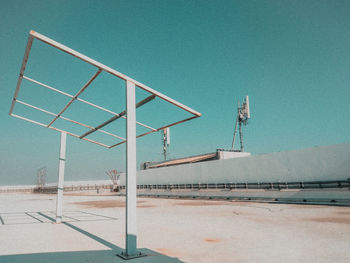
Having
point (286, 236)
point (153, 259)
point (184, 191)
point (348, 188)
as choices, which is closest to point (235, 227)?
point (286, 236)

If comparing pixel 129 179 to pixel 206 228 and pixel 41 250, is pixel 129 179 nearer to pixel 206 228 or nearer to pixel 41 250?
pixel 41 250

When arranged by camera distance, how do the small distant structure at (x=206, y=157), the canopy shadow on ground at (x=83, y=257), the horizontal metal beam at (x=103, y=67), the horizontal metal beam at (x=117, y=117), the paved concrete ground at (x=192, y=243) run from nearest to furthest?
the horizontal metal beam at (x=103, y=67), the canopy shadow on ground at (x=83, y=257), the paved concrete ground at (x=192, y=243), the horizontal metal beam at (x=117, y=117), the small distant structure at (x=206, y=157)

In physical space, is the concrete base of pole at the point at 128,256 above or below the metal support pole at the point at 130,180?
below

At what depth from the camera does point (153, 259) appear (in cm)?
449

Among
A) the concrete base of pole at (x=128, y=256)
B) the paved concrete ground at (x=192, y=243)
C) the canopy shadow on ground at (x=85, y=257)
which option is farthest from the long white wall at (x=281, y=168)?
the concrete base of pole at (x=128, y=256)

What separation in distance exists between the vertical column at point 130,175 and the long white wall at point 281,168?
15631 mm

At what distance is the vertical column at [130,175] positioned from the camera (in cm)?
471

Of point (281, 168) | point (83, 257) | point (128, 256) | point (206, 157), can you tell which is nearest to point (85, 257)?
point (83, 257)

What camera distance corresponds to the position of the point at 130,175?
5.03 meters

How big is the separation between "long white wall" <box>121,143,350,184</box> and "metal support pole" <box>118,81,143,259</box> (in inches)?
615

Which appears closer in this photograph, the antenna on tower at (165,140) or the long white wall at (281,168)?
the long white wall at (281,168)

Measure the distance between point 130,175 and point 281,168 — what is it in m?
16.5

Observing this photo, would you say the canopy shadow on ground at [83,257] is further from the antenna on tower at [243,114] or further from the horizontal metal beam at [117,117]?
the antenna on tower at [243,114]

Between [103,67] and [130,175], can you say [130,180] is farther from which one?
[103,67]
